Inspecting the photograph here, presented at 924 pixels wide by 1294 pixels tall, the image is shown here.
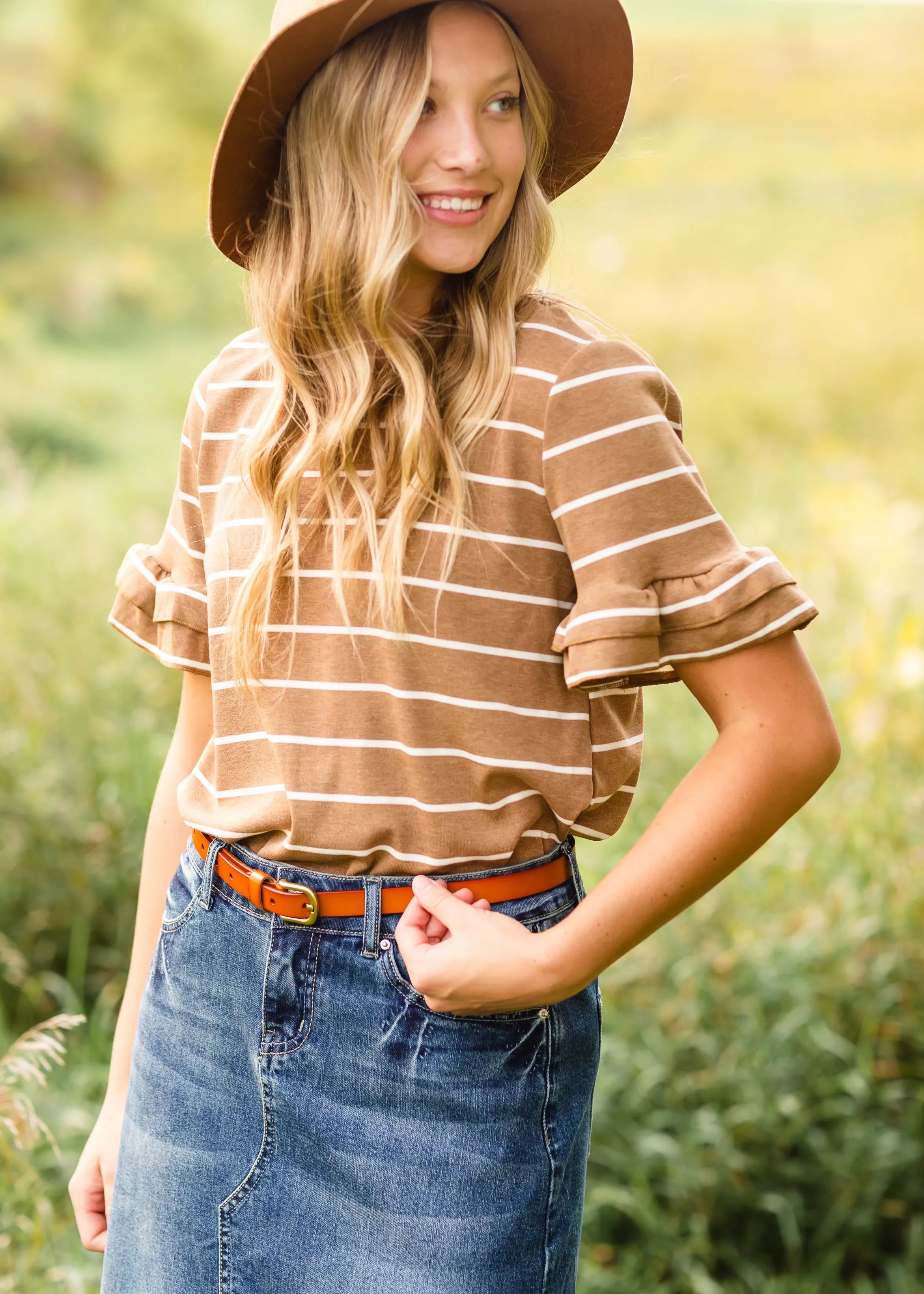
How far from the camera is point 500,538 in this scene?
1.09 metres

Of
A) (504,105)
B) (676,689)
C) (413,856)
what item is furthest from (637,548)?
(676,689)

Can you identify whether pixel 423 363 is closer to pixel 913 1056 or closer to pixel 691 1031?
pixel 691 1031

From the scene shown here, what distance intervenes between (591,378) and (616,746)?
33cm

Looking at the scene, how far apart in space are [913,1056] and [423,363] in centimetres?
189

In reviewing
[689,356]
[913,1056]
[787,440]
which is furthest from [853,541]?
[689,356]

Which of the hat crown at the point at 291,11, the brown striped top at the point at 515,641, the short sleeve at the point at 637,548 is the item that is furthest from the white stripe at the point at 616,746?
the hat crown at the point at 291,11

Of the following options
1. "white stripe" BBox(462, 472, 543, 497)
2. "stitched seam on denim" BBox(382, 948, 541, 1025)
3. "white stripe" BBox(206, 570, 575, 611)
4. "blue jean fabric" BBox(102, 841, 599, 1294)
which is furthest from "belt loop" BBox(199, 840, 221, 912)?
"white stripe" BBox(462, 472, 543, 497)

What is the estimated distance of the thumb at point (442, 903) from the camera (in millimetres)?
1070

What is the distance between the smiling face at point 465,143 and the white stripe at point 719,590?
0.38 m

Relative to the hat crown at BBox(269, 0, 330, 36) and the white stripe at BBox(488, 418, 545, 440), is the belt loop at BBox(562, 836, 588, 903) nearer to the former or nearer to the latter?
the white stripe at BBox(488, 418, 545, 440)

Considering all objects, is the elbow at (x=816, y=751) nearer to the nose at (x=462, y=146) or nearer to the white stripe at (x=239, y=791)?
the white stripe at (x=239, y=791)

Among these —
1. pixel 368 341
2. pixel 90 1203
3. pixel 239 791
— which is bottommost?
pixel 90 1203

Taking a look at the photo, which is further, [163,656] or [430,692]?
[163,656]

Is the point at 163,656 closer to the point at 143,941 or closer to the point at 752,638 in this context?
the point at 143,941
